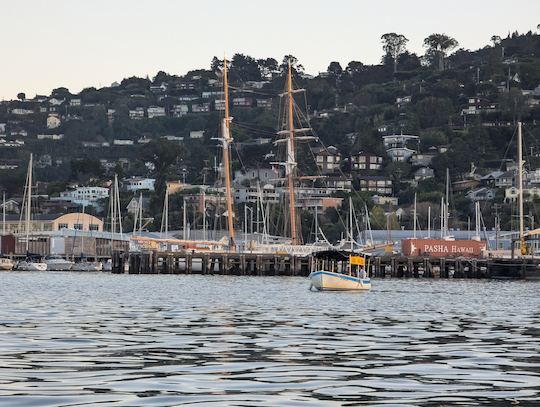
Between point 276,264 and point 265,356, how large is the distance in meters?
90.7

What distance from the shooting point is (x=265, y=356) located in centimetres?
2778

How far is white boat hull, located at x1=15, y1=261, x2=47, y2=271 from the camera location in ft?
467

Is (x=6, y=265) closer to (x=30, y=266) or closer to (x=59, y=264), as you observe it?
(x=30, y=266)

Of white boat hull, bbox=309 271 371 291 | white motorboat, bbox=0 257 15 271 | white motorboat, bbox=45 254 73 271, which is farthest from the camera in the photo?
white motorboat, bbox=45 254 73 271

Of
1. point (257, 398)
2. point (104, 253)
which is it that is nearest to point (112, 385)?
point (257, 398)

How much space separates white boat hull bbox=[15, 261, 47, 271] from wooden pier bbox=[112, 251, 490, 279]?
2205 cm

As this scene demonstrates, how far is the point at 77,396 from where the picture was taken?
812 inches

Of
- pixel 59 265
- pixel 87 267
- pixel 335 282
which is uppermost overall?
pixel 59 265

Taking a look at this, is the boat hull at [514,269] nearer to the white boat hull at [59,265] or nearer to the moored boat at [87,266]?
the moored boat at [87,266]

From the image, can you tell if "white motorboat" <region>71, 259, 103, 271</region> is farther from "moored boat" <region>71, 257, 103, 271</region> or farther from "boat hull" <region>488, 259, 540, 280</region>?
"boat hull" <region>488, 259, 540, 280</region>

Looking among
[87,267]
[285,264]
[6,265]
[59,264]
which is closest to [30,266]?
[6,265]

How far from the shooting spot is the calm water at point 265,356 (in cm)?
2114

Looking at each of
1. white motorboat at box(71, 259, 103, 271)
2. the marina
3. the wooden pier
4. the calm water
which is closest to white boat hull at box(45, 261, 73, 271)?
white motorboat at box(71, 259, 103, 271)

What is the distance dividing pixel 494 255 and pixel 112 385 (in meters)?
109
